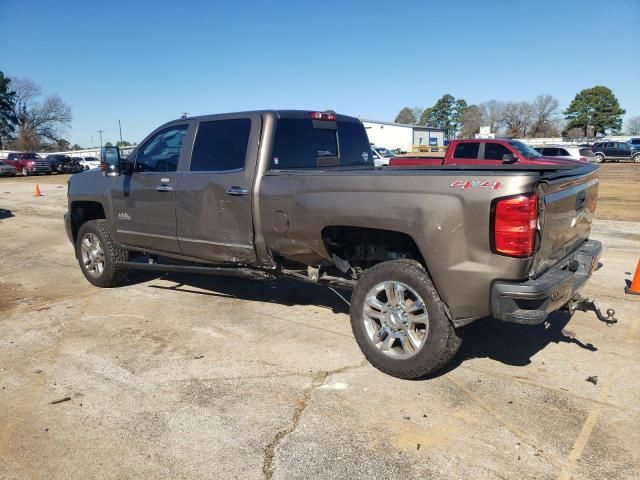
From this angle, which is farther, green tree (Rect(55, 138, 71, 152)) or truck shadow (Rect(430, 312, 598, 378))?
green tree (Rect(55, 138, 71, 152))

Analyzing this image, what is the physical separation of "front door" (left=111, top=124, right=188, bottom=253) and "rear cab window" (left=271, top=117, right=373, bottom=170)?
47.2 inches

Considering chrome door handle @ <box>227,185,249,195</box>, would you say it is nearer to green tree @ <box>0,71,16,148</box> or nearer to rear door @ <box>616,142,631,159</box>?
rear door @ <box>616,142,631,159</box>

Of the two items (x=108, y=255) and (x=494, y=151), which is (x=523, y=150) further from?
(x=108, y=255)

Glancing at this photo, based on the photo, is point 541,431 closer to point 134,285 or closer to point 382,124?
point 134,285

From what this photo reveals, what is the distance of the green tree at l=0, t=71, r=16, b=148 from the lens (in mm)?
72438

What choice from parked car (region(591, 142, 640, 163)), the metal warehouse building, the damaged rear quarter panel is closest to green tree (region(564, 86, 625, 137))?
the metal warehouse building

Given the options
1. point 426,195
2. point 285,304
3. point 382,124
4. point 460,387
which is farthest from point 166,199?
point 382,124

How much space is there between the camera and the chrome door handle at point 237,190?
449cm

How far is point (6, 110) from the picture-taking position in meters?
74.4

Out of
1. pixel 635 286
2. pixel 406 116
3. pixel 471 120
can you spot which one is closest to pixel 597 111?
pixel 471 120

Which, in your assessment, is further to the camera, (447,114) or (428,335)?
(447,114)

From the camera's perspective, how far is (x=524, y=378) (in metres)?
3.84

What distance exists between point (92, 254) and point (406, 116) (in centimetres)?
15337

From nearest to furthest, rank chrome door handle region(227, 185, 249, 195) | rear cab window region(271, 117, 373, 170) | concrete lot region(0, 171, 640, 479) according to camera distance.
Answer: concrete lot region(0, 171, 640, 479) < chrome door handle region(227, 185, 249, 195) < rear cab window region(271, 117, 373, 170)
